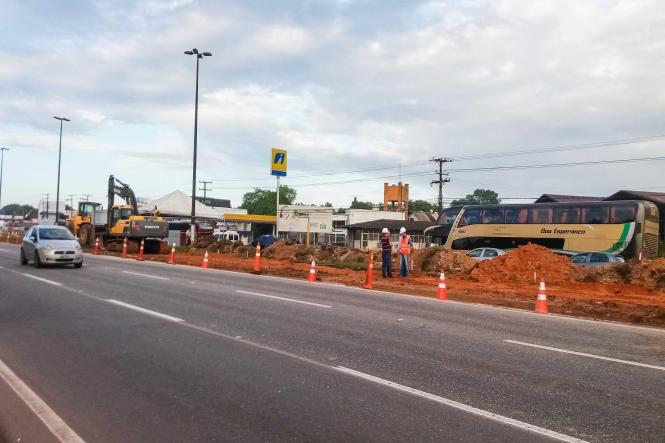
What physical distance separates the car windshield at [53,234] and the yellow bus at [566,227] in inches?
943

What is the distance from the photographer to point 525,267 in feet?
75.8

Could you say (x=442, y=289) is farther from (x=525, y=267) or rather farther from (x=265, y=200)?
(x=265, y=200)

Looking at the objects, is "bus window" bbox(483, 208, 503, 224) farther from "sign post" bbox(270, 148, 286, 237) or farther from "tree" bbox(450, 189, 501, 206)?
"tree" bbox(450, 189, 501, 206)

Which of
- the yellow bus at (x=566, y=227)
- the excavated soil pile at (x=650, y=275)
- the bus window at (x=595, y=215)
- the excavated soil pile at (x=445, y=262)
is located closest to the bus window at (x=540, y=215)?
the yellow bus at (x=566, y=227)

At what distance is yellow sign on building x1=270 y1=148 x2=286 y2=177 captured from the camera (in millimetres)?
33219

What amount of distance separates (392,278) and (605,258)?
10158 millimetres

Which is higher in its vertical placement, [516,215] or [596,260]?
[516,215]

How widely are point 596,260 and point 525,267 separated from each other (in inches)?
140

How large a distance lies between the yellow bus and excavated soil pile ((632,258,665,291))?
Answer: 8.46 meters

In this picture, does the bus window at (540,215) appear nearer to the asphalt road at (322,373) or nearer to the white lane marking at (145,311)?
the asphalt road at (322,373)

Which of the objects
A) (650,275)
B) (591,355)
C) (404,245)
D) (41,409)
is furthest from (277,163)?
(41,409)

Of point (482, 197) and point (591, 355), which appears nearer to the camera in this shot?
point (591, 355)

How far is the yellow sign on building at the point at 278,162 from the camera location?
109ft

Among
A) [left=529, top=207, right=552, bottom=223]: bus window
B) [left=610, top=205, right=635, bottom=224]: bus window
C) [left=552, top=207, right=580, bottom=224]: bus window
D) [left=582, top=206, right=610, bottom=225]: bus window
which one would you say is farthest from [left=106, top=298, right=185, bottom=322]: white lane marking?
[left=529, top=207, right=552, bottom=223]: bus window
